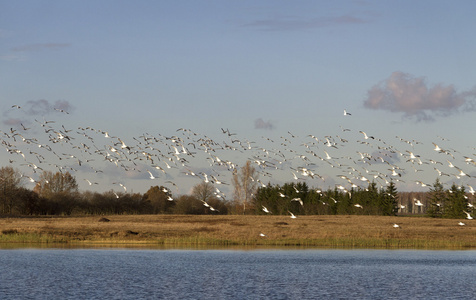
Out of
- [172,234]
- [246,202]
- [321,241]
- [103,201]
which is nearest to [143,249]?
[172,234]

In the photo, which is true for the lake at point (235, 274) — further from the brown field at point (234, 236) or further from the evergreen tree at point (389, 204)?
the evergreen tree at point (389, 204)

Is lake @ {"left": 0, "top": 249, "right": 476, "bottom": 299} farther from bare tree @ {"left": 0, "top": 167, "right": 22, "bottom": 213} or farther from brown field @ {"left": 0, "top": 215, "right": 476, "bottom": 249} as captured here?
bare tree @ {"left": 0, "top": 167, "right": 22, "bottom": 213}

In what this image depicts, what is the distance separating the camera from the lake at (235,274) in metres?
39.4

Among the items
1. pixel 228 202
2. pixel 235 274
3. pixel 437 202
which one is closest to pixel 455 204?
pixel 437 202

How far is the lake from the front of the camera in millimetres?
39381

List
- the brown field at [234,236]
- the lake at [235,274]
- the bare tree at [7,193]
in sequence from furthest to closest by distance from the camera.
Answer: the bare tree at [7,193] → the brown field at [234,236] → the lake at [235,274]

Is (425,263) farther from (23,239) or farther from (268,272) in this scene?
(23,239)

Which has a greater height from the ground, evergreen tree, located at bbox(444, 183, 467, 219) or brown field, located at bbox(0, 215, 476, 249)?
evergreen tree, located at bbox(444, 183, 467, 219)

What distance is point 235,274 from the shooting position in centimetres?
4875

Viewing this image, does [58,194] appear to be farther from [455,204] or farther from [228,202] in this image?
[455,204]

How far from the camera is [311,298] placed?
3753 cm

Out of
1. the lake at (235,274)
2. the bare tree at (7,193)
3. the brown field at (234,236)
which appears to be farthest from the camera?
the bare tree at (7,193)

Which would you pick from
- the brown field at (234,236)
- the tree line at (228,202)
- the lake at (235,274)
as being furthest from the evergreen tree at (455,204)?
the lake at (235,274)

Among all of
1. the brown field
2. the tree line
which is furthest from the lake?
the tree line
